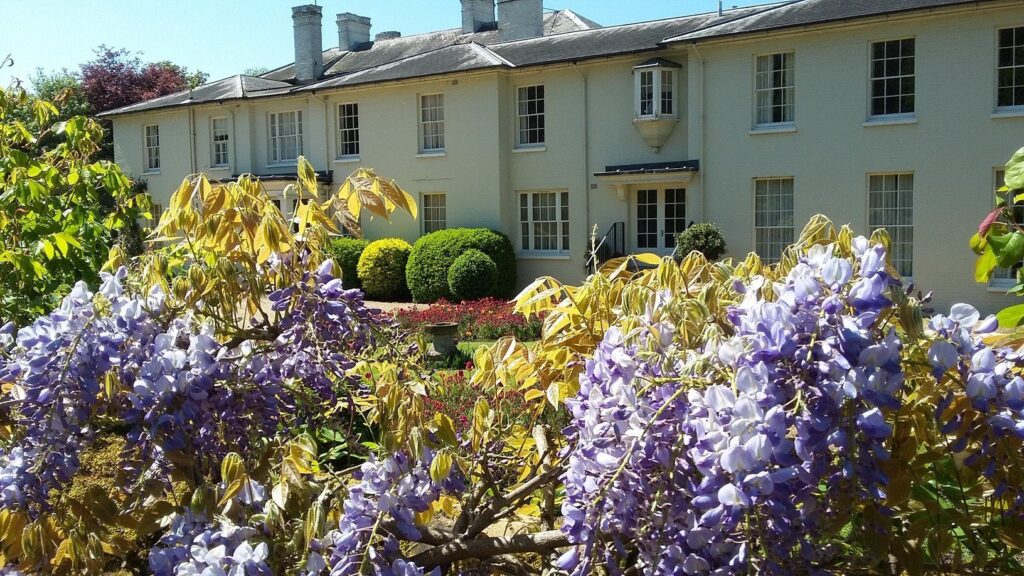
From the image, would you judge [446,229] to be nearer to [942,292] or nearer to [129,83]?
[942,292]

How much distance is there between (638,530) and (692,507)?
14 cm

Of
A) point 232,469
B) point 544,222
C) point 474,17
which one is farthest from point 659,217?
point 232,469

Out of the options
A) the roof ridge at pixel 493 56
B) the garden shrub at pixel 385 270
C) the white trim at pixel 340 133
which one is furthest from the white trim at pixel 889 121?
the white trim at pixel 340 133

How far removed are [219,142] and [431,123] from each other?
9.48 m

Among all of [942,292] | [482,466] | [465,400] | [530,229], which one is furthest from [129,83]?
[482,466]

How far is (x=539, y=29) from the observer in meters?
28.7

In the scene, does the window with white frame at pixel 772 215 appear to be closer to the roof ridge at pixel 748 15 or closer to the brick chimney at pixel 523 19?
the roof ridge at pixel 748 15

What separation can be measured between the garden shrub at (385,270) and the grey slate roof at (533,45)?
4941 millimetres

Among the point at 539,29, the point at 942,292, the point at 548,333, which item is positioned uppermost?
the point at 539,29

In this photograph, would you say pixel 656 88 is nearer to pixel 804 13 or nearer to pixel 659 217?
pixel 659 217

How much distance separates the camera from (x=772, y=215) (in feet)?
68.6

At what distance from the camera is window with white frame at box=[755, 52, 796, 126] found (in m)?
20.7

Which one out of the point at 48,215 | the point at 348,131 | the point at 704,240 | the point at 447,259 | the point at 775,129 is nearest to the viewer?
the point at 48,215

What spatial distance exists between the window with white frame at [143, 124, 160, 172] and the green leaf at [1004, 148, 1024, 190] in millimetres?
33638
